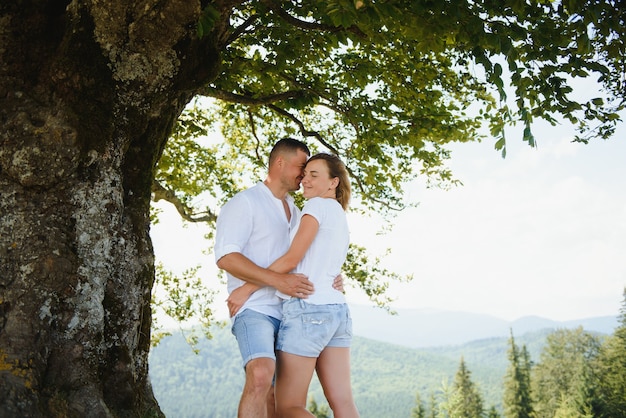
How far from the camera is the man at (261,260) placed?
460 centimetres

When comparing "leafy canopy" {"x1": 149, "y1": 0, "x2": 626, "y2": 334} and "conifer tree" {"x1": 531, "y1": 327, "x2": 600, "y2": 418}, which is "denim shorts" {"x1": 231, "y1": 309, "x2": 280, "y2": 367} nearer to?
"leafy canopy" {"x1": 149, "y1": 0, "x2": 626, "y2": 334}

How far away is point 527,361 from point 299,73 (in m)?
77.0

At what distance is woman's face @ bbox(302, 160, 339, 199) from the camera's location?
5.12 m

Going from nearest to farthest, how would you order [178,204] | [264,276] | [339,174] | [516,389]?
[264,276], [339,174], [178,204], [516,389]

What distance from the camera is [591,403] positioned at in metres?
56.1

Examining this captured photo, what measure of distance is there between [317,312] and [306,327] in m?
0.14

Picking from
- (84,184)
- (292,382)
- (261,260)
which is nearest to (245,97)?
(84,184)

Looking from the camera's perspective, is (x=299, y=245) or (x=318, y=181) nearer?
(x=299, y=245)

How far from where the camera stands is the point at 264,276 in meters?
4.79

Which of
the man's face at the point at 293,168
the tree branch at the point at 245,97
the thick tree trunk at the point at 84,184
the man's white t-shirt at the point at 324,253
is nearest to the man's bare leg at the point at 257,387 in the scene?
the man's white t-shirt at the point at 324,253

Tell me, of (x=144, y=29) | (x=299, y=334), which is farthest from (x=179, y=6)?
(x=299, y=334)

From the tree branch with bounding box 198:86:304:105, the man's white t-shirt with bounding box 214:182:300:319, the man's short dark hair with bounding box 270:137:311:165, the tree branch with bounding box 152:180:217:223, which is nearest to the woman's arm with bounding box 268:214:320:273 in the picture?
the man's white t-shirt with bounding box 214:182:300:319

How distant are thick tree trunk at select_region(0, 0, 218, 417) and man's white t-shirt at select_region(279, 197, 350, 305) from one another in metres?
1.59

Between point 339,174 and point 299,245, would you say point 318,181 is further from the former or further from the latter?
point 299,245
